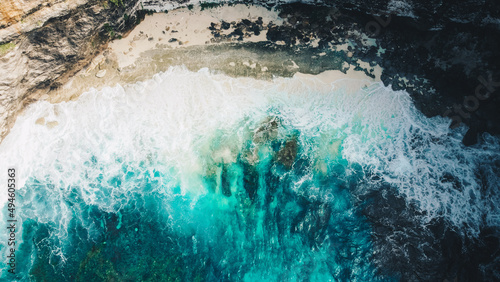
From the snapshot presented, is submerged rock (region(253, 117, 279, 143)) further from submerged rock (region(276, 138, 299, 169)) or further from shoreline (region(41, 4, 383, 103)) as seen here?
shoreline (region(41, 4, 383, 103))

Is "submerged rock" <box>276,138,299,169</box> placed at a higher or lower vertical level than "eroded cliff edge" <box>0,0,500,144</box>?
lower

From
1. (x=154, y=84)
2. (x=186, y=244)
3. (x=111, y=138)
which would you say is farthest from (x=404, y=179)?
(x=111, y=138)

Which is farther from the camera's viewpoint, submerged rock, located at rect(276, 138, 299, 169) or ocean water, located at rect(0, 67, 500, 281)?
submerged rock, located at rect(276, 138, 299, 169)

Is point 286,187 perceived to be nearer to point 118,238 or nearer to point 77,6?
point 118,238

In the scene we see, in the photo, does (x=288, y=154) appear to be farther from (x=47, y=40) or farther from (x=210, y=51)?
(x=47, y=40)

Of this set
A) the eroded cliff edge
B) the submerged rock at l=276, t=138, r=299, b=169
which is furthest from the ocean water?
the eroded cliff edge

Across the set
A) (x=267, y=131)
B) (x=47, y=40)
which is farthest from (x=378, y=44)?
(x=47, y=40)
